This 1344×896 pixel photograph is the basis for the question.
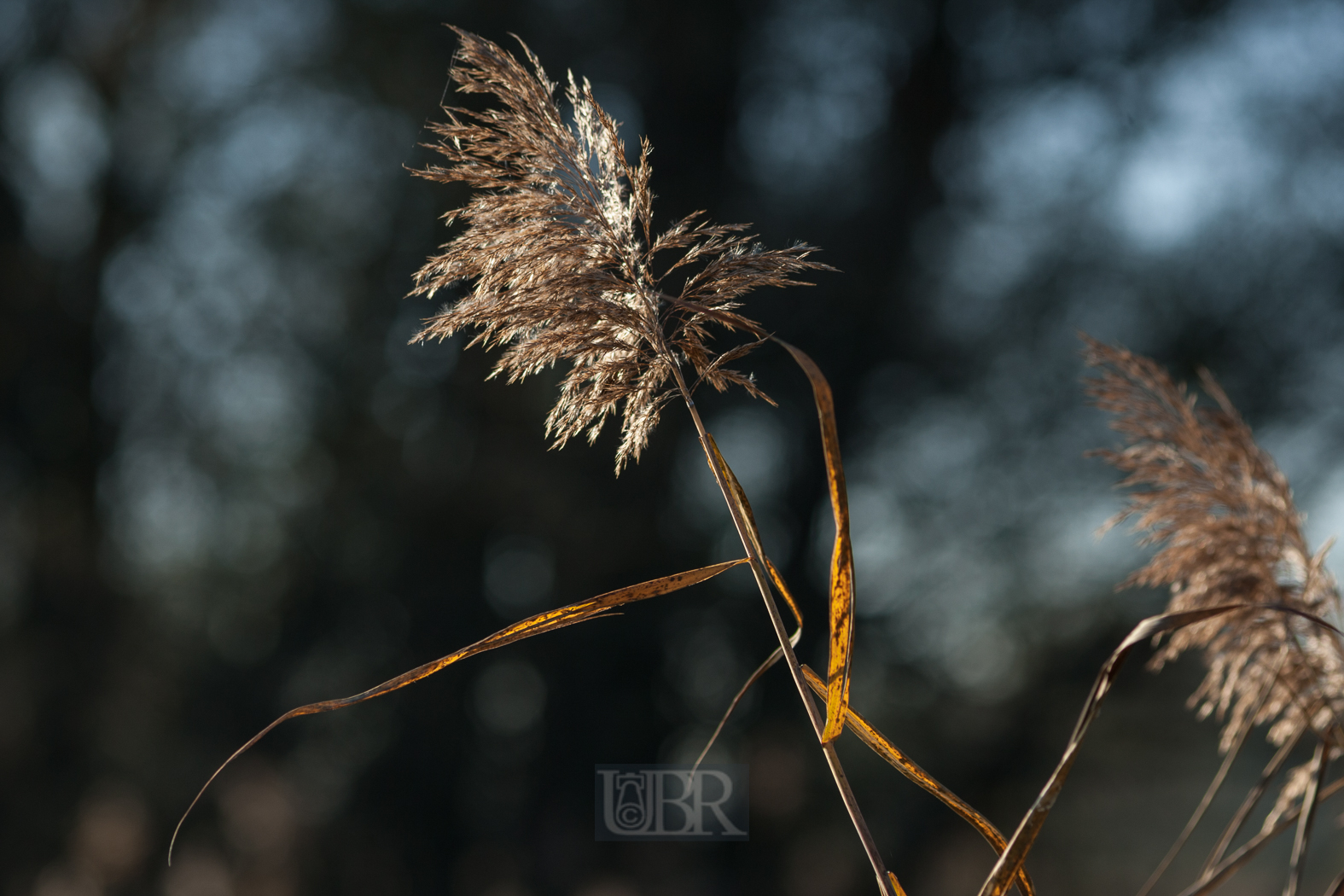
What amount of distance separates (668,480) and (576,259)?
2.56 m

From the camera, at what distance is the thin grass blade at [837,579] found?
13.3 inches

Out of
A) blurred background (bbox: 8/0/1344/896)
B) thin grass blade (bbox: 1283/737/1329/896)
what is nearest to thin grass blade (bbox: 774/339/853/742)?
thin grass blade (bbox: 1283/737/1329/896)

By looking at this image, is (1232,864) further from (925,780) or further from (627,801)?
(627,801)

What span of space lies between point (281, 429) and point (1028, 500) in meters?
2.95

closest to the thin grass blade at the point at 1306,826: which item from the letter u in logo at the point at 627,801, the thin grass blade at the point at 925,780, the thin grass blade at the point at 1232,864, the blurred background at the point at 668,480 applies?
the thin grass blade at the point at 1232,864

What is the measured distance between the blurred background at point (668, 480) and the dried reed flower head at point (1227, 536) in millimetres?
2083

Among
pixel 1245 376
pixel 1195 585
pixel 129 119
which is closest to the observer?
pixel 1195 585

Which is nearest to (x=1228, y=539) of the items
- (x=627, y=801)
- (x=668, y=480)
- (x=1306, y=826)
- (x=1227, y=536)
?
(x=1227, y=536)

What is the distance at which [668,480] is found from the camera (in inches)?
118

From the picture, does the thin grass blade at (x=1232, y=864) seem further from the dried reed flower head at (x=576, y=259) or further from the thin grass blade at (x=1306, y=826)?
the dried reed flower head at (x=576, y=259)

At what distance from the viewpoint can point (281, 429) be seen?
10.7 ft

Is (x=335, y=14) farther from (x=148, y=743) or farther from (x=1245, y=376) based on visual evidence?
(x=1245, y=376)

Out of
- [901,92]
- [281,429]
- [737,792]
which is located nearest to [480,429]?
[281,429]

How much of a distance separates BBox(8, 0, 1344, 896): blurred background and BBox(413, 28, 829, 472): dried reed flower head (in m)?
2.39
